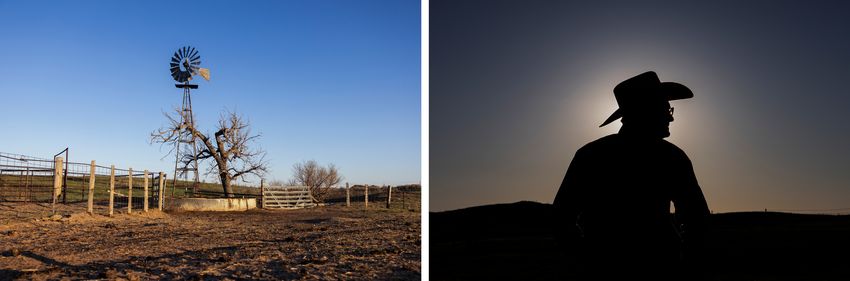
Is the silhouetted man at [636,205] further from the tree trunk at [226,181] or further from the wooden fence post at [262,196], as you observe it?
the tree trunk at [226,181]

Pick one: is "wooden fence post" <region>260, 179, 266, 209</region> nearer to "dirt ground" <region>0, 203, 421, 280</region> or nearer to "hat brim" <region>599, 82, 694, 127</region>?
"dirt ground" <region>0, 203, 421, 280</region>

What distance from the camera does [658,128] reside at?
1.01 m

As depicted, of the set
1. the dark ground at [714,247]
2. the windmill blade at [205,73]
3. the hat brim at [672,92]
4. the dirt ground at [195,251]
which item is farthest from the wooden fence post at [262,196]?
the hat brim at [672,92]

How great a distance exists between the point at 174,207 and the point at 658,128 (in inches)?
503

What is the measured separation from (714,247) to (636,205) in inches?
227

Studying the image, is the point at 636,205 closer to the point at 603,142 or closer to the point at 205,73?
the point at 603,142

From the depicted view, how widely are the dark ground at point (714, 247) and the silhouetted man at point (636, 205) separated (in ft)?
9.93

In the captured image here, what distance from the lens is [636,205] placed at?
988 millimetres

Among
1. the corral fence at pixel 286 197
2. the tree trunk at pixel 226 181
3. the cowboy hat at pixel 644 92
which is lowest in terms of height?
the corral fence at pixel 286 197

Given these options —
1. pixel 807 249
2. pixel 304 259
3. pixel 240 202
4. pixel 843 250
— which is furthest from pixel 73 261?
pixel 240 202

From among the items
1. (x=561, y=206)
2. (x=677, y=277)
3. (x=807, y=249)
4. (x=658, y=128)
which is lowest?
(x=807, y=249)

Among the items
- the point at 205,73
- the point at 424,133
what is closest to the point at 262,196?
the point at 205,73

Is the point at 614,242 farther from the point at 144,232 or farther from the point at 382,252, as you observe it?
the point at 144,232

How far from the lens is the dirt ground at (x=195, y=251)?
4.19 m
